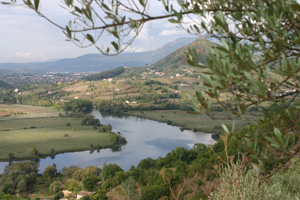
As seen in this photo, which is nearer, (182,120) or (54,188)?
(54,188)

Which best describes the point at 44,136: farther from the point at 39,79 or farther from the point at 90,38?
the point at 39,79

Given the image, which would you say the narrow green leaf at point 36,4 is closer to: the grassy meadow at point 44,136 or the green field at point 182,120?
the grassy meadow at point 44,136

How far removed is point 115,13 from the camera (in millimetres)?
1847

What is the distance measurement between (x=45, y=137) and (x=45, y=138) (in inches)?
19.9

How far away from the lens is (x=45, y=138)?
4381cm

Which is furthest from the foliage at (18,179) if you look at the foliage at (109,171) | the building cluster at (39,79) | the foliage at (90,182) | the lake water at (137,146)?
the building cluster at (39,79)

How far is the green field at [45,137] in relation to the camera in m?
39.1

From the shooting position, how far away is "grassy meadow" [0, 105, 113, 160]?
39.1 meters

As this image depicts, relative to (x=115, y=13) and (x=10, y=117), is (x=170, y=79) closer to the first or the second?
(x=10, y=117)

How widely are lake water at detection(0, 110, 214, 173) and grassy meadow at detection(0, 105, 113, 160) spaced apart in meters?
2.21

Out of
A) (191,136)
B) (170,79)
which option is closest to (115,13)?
(191,136)

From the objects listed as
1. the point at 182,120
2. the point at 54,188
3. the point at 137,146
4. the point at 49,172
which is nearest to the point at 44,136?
the point at 137,146

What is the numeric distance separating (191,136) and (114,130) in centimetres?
1251

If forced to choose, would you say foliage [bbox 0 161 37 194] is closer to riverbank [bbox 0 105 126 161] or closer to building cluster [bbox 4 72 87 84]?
riverbank [bbox 0 105 126 161]
